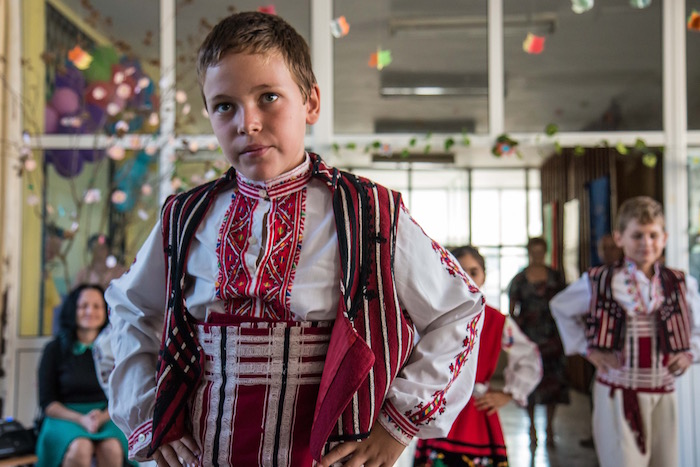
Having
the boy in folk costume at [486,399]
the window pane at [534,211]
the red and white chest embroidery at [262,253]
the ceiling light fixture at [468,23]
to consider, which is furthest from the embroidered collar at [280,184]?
the window pane at [534,211]

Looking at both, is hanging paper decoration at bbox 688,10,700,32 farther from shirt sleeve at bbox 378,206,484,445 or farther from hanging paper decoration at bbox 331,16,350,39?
shirt sleeve at bbox 378,206,484,445

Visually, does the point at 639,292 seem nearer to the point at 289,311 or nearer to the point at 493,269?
the point at 289,311

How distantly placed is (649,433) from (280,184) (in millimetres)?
2722

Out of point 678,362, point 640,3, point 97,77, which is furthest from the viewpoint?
point 97,77

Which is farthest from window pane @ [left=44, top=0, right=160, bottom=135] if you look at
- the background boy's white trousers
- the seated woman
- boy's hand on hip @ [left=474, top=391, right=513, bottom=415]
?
the background boy's white trousers

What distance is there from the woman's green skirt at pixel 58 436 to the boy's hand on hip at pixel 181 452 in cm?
233

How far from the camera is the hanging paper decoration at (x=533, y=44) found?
13.8 feet

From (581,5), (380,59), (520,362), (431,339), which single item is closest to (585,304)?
(520,362)

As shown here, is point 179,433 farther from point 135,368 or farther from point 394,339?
point 394,339

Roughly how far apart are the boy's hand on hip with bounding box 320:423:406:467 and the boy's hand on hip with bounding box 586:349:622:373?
96.4 inches

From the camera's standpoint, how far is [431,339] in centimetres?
102

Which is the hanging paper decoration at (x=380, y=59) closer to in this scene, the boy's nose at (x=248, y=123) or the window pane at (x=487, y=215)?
the boy's nose at (x=248, y=123)

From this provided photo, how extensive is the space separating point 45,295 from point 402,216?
3.75 metres

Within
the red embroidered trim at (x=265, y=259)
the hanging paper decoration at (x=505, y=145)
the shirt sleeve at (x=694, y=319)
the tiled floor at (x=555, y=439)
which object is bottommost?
the tiled floor at (x=555, y=439)
